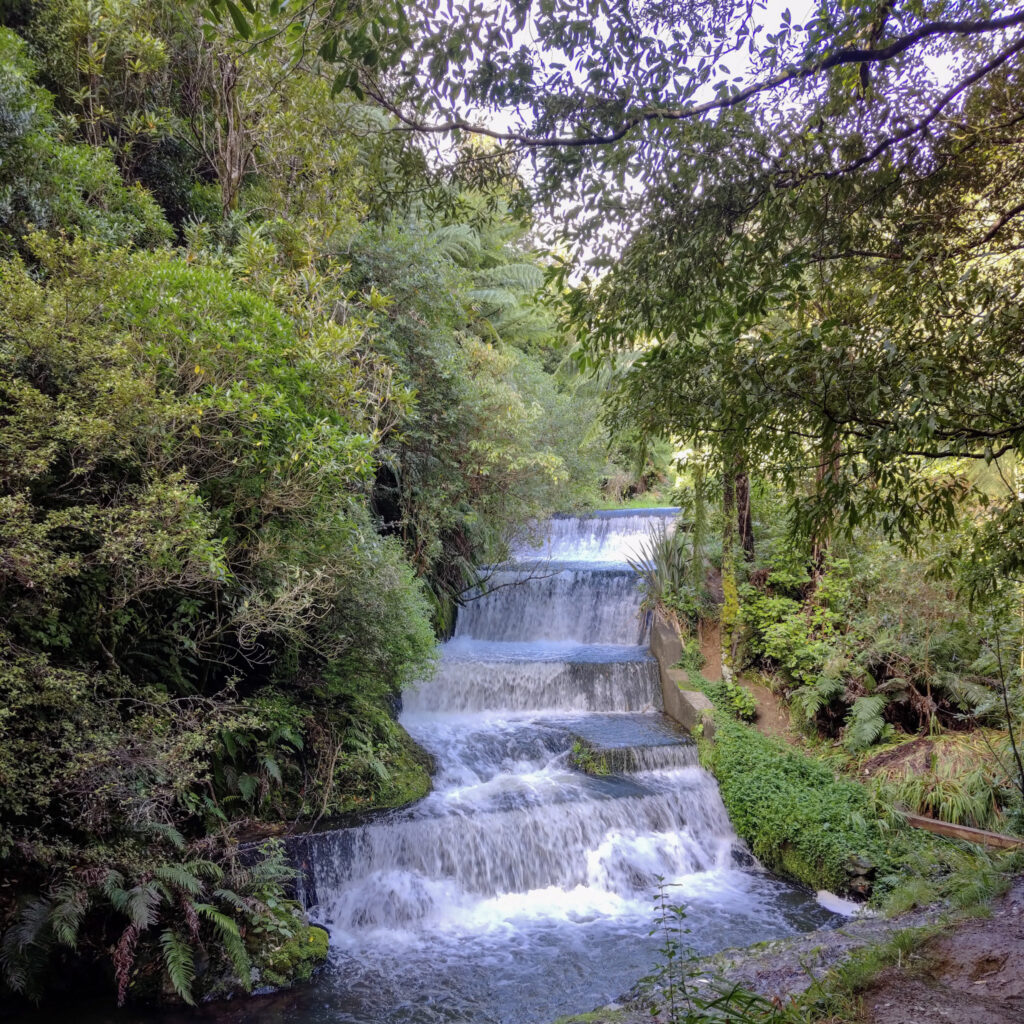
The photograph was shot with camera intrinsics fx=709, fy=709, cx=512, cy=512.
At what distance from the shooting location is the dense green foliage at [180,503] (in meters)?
4.82

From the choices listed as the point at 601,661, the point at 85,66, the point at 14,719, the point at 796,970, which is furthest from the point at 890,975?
the point at 85,66

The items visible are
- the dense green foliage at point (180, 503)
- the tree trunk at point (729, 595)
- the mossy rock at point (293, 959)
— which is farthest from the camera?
the tree trunk at point (729, 595)

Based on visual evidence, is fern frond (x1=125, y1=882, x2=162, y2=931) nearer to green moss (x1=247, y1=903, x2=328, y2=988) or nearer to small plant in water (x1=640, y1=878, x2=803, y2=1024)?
green moss (x1=247, y1=903, x2=328, y2=988)

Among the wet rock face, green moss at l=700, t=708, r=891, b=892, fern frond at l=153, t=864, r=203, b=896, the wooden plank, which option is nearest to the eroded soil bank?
the wooden plank

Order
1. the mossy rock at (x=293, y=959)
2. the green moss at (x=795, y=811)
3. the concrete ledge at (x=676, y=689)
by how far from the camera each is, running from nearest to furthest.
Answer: the mossy rock at (x=293, y=959) → the green moss at (x=795, y=811) → the concrete ledge at (x=676, y=689)

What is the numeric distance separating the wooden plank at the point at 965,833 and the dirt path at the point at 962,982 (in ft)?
7.04

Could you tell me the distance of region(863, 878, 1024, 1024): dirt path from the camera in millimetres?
3416

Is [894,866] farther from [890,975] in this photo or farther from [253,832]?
[253,832]

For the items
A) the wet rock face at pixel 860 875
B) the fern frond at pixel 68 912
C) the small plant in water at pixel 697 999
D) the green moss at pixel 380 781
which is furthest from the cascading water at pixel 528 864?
the fern frond at pixel 68 912

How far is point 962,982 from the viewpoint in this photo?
388 centimetres

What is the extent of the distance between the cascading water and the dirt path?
241 centimetres

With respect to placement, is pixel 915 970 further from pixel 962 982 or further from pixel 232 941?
pixel 232 941

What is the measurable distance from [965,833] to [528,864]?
14.2ft

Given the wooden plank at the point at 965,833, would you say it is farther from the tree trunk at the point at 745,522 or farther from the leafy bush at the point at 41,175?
the leafy bush at the point at 41,175
